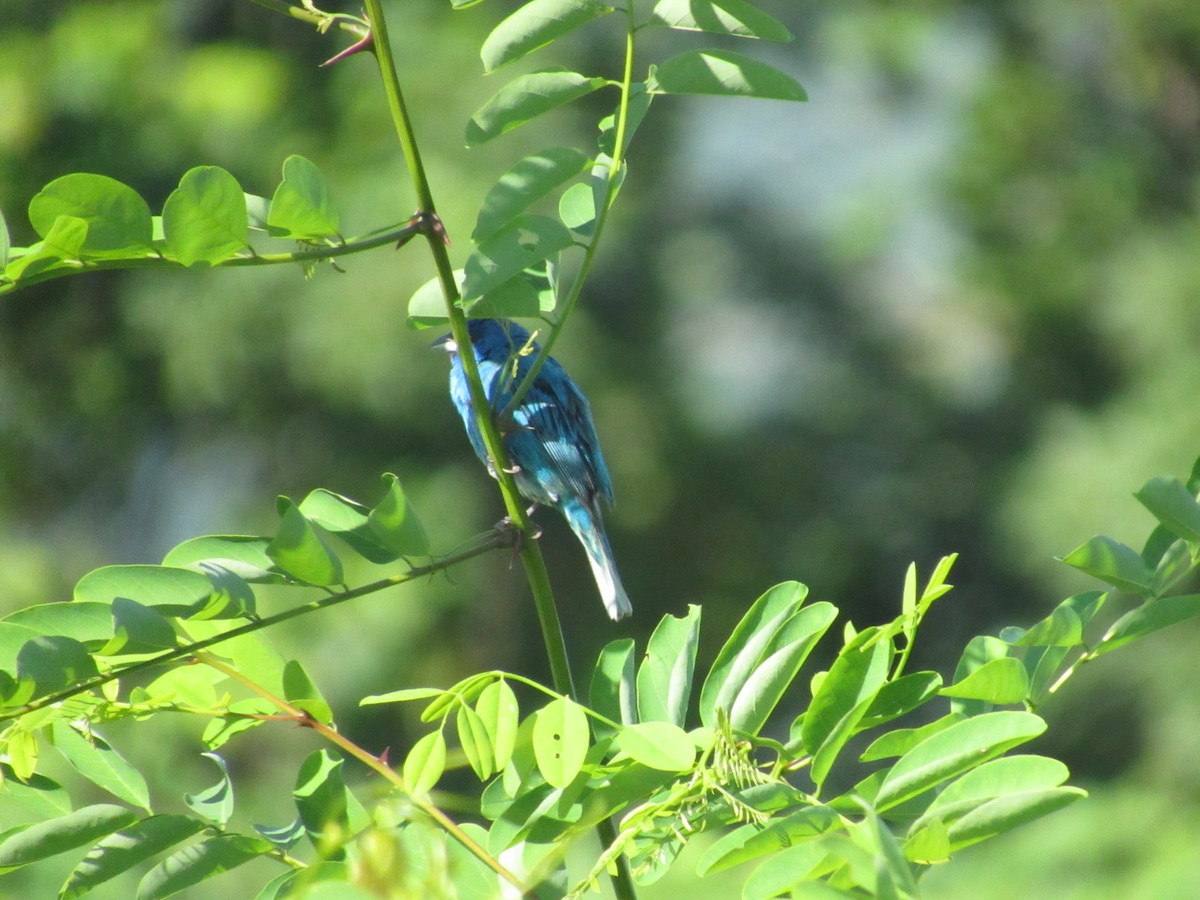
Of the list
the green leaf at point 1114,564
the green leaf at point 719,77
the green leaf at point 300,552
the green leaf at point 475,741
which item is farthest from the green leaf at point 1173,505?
the green leaf at point 300,552

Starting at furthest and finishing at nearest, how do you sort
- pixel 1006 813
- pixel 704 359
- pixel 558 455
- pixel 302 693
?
pixel 704 359 < pixel 558 455 < pixel 302 693 < pixel 1006 813

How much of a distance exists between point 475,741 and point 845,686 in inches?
13.6

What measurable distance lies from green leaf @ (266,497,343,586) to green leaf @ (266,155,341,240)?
0.88ft

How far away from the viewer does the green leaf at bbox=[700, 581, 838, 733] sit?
4.08 feet

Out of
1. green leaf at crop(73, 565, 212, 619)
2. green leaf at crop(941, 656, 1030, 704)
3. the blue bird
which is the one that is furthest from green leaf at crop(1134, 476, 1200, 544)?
the blue bird

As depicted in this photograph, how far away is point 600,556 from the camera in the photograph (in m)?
3.24

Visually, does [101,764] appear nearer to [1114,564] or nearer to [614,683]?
[614,683]

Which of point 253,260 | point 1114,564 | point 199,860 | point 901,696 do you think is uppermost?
point 253,260

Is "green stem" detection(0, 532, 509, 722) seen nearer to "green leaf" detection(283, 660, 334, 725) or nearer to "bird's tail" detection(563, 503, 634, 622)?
"green leaf" detection(283, 660, 334, 725)

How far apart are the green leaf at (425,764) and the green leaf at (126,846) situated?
0.90 feet

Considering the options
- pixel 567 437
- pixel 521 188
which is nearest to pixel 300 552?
pixel 521 188

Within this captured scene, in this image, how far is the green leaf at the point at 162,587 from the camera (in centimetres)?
118

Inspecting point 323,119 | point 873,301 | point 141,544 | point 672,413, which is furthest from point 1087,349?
point 141,544

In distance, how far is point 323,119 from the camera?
7285 mm
